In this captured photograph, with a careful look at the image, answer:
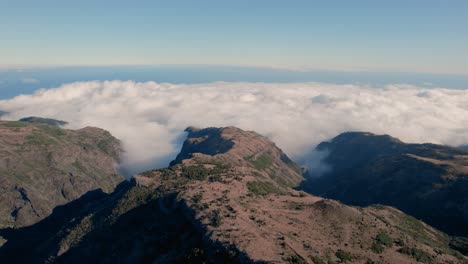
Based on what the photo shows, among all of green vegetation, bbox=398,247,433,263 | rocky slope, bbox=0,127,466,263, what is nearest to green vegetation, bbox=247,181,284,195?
rocky slope, bbox=0,127,466,263

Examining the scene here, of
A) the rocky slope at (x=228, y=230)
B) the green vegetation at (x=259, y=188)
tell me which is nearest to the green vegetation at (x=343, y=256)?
the rocky slope at (x=228, y=230)

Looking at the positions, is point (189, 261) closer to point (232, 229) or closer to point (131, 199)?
point (232, 229)

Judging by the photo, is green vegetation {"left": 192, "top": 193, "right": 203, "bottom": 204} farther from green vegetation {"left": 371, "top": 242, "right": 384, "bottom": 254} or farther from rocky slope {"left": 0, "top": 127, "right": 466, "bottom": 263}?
green vegetation {"left": 371, "top": 242, "right": 384, "bottom": 254}

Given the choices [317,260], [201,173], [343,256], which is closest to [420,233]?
[343,256]

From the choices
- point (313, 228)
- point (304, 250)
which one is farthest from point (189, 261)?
point (313, 228)

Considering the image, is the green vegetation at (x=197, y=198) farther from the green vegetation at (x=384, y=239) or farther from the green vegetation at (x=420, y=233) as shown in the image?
the green vegetation at (x=420, y=233)

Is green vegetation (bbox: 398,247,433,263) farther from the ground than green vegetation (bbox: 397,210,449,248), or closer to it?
farther from the ground
